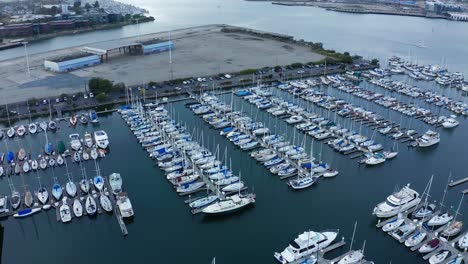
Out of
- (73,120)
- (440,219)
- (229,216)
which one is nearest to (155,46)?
(73,120)

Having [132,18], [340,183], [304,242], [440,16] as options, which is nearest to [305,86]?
[340,183]

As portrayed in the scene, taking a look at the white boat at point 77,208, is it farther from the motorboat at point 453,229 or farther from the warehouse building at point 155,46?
the warehouse building at point 155,46

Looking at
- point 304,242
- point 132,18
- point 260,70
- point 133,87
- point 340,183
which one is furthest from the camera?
point 132,18

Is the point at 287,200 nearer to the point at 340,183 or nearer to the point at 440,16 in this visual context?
the point at 340,183

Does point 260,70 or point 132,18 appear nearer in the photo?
point 260,70

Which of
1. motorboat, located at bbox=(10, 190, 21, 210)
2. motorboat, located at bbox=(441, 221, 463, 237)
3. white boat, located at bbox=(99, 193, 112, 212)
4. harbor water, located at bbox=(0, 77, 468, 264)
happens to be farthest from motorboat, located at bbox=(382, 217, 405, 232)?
motorboat, located at bbox=(10, 190, 21, 210)
